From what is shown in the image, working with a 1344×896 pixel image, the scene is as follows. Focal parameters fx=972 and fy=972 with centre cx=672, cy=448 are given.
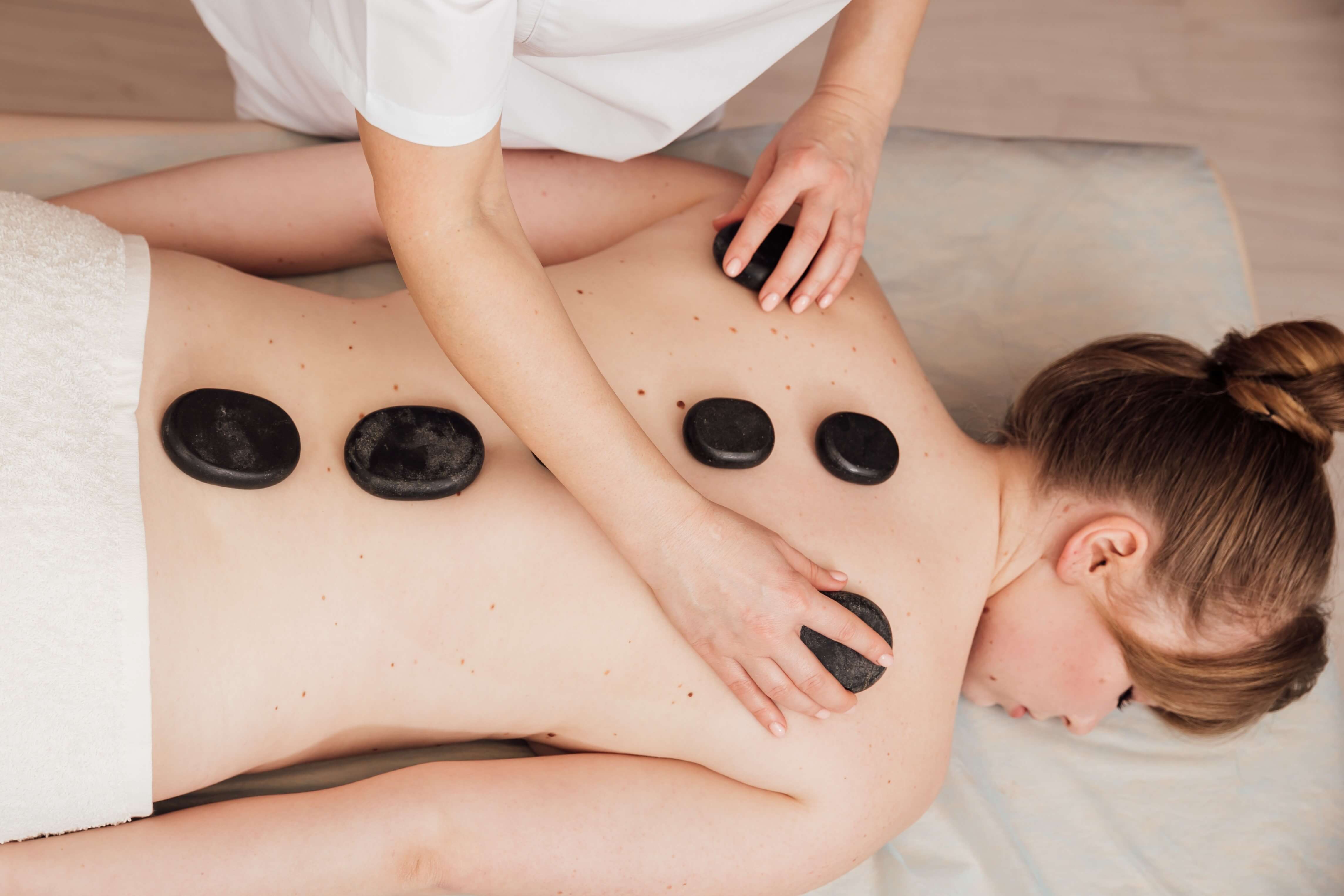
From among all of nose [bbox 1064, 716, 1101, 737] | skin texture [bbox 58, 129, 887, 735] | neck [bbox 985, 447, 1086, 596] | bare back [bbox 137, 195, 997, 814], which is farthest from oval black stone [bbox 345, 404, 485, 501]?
nose [bbox 1064, 716, 1101, 737]

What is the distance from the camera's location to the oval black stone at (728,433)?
103 centimetres

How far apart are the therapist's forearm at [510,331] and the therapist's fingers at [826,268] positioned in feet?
1.17

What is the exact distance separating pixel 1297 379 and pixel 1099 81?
6.02 feet

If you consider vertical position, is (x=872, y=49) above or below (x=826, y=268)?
above

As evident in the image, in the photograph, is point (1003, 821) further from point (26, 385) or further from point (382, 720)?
point (26, 385)

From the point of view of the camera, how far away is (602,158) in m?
1.29

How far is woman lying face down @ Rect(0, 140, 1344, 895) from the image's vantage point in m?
0.91

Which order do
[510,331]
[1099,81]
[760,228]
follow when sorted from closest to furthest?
[510,331], [760,228], [1099,81]

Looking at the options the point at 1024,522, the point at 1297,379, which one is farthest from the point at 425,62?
the point at 1297,379

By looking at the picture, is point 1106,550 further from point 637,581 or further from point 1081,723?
point 637,581

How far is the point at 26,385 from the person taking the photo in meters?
0.85

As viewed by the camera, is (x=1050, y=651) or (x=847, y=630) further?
(x=1050, y=651)

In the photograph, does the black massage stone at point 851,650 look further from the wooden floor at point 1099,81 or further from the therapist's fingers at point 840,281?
the wooden floor at point 1099,81

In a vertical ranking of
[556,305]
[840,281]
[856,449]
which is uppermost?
[840,281]
